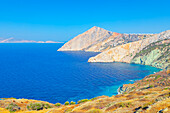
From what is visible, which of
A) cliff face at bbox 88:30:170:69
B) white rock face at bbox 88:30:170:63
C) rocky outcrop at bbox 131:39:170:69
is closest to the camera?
rocky outcrop at bbox 131:39:170:69

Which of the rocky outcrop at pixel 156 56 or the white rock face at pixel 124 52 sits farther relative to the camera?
the white rock face at pixel 124 52

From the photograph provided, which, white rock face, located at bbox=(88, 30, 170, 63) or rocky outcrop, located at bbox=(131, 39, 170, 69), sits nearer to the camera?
rocky outcrop, located at bbox=(131, 39, 170, 69)

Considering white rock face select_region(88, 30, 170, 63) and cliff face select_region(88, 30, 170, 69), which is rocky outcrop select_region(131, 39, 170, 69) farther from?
white rock face select_region(88, 30, 170, 63)

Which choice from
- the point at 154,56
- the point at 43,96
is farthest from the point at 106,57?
the point at 43,96

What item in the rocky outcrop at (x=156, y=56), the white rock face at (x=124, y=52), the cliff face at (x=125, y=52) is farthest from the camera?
the white rock face at (x=124, y=52)

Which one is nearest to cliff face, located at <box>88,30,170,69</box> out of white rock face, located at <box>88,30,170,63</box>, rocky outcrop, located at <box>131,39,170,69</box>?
white rock face, located at <box>88,30,170,63</box>

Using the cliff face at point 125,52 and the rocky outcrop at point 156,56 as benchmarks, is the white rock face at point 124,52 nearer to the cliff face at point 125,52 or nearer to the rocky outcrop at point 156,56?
the cliff face at point 125,52

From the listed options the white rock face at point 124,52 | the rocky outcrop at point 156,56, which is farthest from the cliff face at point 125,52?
the rocky outcrop at point 156,56

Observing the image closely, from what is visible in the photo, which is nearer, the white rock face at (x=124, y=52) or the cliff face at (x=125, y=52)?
the cliff face at (x=125, y=52)

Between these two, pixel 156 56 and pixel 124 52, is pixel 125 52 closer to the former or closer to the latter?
pixel 124 52

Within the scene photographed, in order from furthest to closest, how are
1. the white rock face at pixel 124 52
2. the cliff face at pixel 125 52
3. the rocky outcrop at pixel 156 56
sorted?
the white rock face at pixel 124 52, the cliff face at pixel 125 52, the rocky outcrop at pixel 156 56

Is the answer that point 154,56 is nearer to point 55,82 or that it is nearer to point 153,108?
point 55,82

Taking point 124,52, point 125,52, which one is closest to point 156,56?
point 125,52

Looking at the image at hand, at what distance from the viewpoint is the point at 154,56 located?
511 ft
